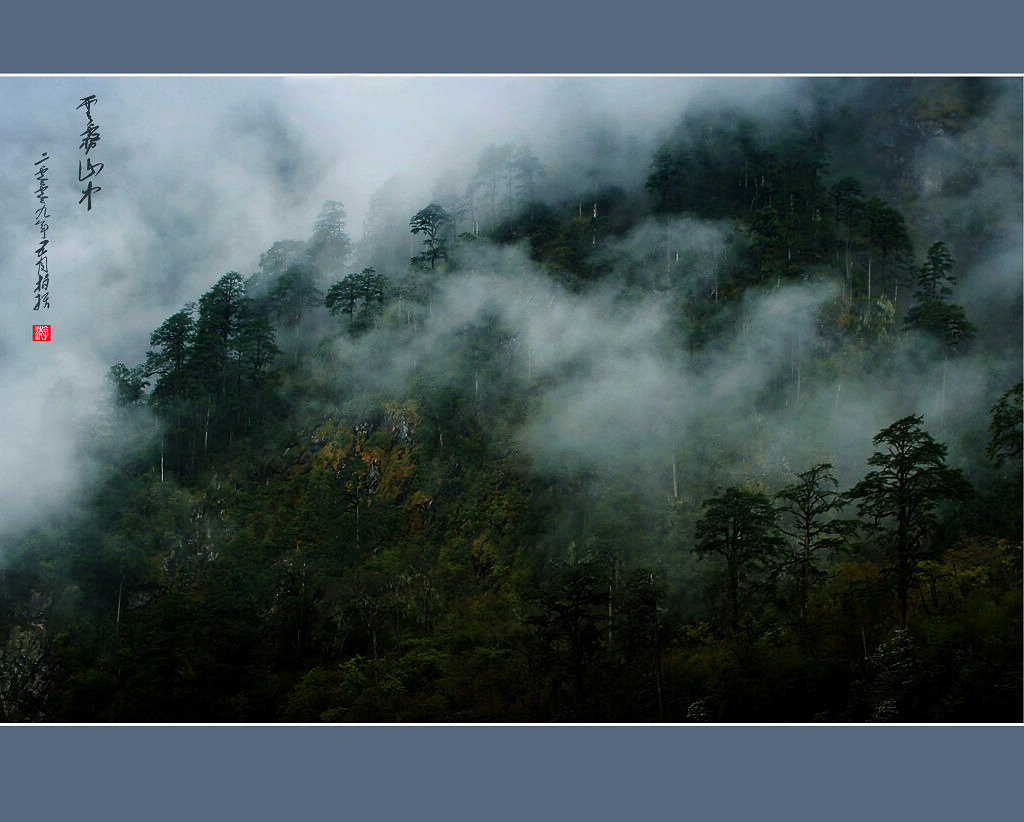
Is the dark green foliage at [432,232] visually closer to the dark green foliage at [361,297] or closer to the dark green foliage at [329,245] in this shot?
the dark green foliage at [361,297]

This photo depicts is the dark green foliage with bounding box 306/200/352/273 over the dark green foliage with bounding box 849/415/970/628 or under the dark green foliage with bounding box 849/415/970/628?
over

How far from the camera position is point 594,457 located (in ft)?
45.1

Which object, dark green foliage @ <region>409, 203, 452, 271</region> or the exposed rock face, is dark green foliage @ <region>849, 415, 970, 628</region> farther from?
the exposed rock face

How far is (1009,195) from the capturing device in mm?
11039

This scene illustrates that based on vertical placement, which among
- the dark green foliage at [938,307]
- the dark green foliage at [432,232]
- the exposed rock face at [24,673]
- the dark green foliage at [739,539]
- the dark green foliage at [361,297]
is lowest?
the exposed rock face at [24,673]

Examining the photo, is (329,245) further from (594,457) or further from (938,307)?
(938,307)

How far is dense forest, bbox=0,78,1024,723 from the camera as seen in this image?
1093cm

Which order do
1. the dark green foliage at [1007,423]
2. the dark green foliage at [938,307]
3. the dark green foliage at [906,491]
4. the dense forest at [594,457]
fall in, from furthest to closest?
the dark green foliage at [938,307] < the dense forest at [594,457] < the dark green foliage at [906,491] < the dark green foliage at [1007,423]

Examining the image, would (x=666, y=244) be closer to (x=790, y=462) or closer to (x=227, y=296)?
(x=790, y=462)

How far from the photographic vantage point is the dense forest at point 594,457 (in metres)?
10.9

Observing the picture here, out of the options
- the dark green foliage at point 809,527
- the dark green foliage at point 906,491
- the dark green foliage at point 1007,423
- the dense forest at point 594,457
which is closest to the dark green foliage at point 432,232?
the dense forest at point 594,457

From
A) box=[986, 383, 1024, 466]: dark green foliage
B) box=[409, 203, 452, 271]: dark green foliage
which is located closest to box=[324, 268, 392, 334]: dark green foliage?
box=[409, 203, 452, 271]: dark green foliage

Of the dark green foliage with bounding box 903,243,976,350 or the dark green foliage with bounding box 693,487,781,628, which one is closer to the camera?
the dark green foliage with bounding box 693,487,781,628

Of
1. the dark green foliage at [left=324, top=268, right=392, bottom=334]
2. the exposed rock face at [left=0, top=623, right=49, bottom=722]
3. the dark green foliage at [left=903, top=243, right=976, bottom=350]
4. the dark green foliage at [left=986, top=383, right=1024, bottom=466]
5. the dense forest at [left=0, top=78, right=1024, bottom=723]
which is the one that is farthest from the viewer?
the dark green foliage at [left=324, top=268, right=392, bottom=334]
